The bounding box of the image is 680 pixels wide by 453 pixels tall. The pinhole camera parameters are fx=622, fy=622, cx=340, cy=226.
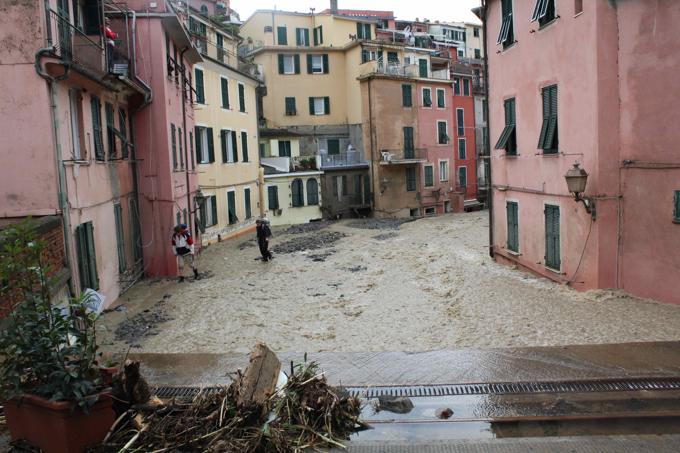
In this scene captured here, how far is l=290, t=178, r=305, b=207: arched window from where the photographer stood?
42.2 m

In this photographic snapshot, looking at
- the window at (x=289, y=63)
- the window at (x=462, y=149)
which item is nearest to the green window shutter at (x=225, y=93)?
the window at (x=289, y=63)

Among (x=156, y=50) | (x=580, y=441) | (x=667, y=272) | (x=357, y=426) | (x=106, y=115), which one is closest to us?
(x=580, y=441)

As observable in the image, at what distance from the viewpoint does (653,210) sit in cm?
1295

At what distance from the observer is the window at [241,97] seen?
3566 centimetres

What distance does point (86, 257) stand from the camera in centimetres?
1387

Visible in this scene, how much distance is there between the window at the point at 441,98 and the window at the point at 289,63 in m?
11.3

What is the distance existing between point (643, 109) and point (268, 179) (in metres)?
29.7

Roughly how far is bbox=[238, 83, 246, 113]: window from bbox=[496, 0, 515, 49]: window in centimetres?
1969

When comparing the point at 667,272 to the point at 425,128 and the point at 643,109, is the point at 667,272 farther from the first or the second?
the point at 425,128

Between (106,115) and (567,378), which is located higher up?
(106,115)

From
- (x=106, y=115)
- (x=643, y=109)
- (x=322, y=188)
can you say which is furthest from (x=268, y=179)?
(x=643, y=109)

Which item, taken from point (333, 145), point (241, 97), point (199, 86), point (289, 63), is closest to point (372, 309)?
point (199, 86)

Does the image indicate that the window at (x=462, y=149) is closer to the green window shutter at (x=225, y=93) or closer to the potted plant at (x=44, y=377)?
the green window shutter at (x=225, y=93)

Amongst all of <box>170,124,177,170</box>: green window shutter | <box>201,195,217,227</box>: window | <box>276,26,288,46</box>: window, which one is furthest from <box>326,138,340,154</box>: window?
<box>170,124,177,170</box>: green window shutter
